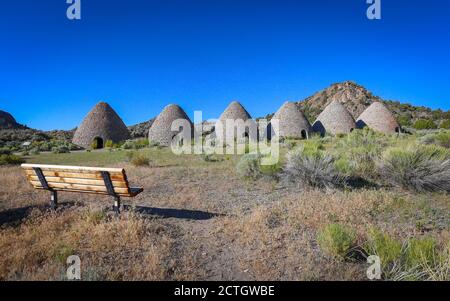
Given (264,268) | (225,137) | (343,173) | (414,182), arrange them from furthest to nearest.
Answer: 1. (225,137)
2. (343,173)
3. (414,182)
4. (264,268)

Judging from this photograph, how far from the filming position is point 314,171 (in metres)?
6.32

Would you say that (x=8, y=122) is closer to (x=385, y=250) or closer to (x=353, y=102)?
(x=385, y=250)

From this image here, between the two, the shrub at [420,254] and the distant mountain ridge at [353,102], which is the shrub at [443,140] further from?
the distant mountain ridge at [353,102]

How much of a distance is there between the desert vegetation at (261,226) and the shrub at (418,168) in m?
0.02

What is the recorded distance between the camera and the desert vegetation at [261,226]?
2918mm

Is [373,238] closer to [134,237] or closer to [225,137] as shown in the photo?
[134,237]

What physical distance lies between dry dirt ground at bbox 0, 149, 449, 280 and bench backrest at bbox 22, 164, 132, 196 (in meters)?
0.36

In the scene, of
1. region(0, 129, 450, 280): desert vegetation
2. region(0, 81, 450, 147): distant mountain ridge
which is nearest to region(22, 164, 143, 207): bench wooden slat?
region(0, 129, 450, 280): desert vegetation

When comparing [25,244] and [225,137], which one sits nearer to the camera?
[25,244]

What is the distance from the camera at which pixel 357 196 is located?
16.9 feet
